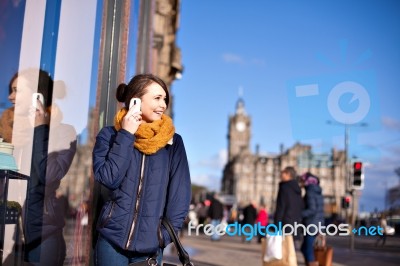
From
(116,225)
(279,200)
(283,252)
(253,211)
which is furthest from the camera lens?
(253,211)

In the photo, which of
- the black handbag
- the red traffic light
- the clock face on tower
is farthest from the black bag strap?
the clock face on tower

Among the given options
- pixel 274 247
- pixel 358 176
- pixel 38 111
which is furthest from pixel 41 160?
pixel 358 176

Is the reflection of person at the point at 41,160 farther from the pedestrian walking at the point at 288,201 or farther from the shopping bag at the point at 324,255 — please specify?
the shopping bag at the point at 324,255

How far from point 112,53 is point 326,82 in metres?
3.36

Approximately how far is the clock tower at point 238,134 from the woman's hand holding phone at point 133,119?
15417 cm

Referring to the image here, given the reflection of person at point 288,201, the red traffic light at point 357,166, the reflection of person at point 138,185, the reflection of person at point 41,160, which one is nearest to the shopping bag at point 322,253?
the reflection of person at point 288,201

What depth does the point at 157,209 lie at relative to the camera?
3232mm

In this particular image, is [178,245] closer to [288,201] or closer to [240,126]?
[288,201]

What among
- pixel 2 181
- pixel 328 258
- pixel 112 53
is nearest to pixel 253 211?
pixel 328 258

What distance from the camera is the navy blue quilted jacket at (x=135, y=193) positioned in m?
3.14

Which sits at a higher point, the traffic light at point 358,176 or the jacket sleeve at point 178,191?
the traffic light at point 358,176

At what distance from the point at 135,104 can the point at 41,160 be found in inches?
44.8

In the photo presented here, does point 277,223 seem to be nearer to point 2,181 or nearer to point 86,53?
point 86,53

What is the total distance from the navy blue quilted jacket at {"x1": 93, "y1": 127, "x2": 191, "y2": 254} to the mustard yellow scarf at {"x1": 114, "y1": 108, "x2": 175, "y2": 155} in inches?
2.2
